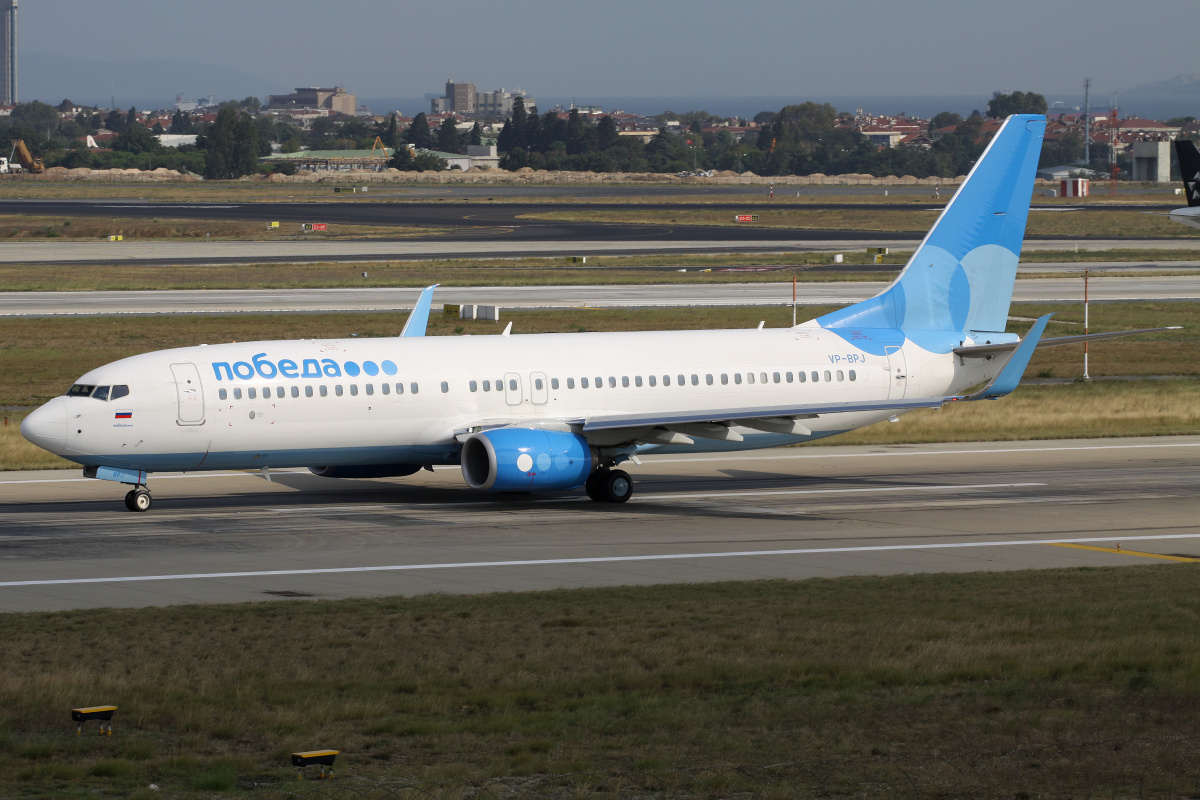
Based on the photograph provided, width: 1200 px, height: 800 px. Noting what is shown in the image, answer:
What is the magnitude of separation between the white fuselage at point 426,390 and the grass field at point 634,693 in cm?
1086

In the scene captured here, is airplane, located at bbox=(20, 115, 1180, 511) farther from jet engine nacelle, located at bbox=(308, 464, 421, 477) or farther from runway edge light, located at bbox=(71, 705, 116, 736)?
runway edge light, located at bbox=(71, 705, 116, 736)

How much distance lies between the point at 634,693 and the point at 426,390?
60.9 feet

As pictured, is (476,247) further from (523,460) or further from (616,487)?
(523,460)

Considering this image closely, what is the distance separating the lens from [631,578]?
85.9ft

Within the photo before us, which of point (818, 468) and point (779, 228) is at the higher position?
point (779, 228)

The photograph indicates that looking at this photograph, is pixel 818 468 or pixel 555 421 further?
pixel 818 468

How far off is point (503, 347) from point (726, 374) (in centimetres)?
581

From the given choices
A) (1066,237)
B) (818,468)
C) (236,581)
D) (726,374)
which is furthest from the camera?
(1066,237)

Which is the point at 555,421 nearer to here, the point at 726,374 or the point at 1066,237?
the point at 726,374

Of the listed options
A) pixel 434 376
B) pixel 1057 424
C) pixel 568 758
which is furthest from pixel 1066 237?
pixel 568 758

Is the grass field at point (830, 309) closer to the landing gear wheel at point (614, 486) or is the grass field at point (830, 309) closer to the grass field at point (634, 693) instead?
the landing gear wheel at point (614, 486)

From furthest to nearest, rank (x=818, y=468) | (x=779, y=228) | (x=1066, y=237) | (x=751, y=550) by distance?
(x=779, y=228)
(x=1066, y=237)
(x=818, y=468)
(x=751, y=550)

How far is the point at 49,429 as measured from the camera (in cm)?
3170

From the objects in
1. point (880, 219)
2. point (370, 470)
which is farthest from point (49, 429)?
point (880, 219)
